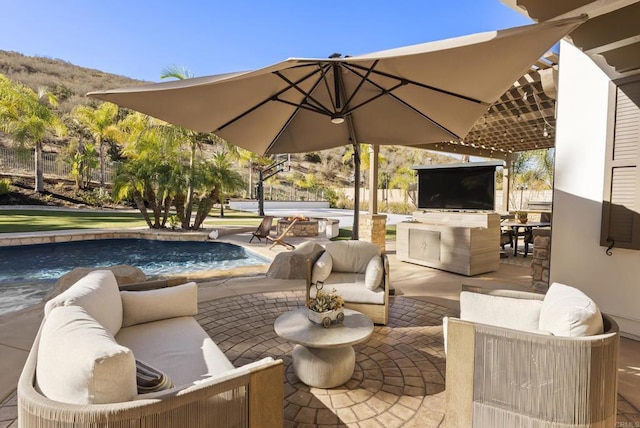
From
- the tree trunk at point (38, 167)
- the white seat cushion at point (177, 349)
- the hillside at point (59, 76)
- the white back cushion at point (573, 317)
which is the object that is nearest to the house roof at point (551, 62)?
the white back cushion at point (573, 317)

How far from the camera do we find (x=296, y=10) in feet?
62.3

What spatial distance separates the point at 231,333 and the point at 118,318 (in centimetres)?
116

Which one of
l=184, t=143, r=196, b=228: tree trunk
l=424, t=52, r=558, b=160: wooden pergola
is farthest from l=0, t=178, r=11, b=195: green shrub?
l=424, t=52, r=558, b=160: wooden pergola

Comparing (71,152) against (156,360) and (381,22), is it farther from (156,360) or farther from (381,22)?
(156,360)

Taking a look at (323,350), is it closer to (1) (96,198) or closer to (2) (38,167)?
(1) (96,198)

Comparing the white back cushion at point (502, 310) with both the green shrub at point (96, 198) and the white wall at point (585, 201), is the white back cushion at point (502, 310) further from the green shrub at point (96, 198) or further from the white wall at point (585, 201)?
the green shrub at point (96, 198)

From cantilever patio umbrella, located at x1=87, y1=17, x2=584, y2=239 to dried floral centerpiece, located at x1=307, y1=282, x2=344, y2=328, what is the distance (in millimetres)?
1689

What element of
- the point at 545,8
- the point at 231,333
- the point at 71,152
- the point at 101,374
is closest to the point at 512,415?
the point at 101,374

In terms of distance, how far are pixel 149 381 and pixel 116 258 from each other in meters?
8.47

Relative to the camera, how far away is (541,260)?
4.71 meters

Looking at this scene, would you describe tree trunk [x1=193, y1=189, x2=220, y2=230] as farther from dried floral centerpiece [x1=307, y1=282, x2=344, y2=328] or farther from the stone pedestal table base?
the stone pedestal table base

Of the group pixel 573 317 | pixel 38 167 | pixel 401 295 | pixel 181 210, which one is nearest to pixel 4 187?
pixel 38 167

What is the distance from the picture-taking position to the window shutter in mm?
3129

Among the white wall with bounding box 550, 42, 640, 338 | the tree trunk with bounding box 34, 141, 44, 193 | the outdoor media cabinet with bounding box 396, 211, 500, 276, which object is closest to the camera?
the white wall with bounding box 550, 42, 640, 338
